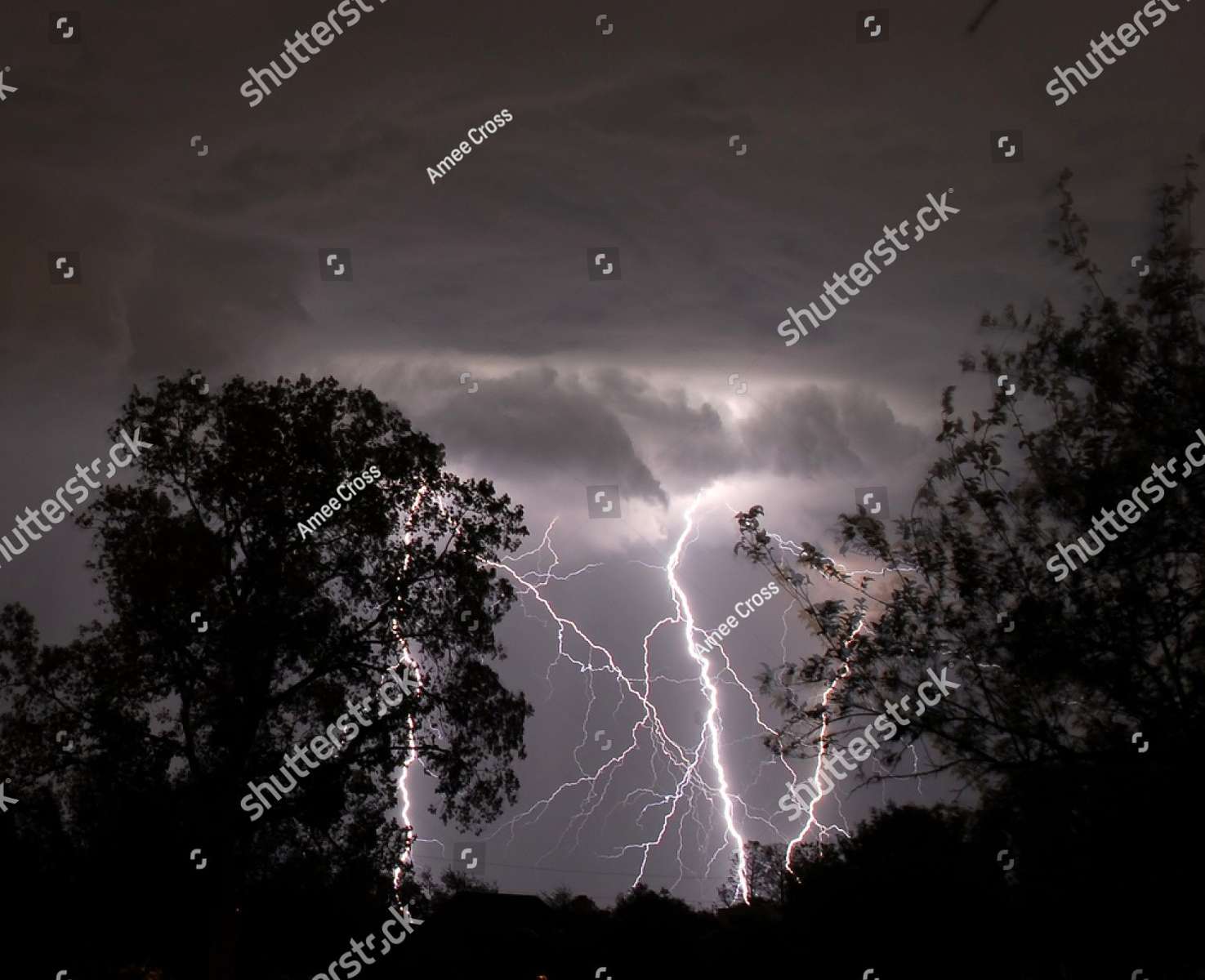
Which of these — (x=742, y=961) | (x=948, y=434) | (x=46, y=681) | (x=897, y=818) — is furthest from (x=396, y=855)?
(x=948, y=434)

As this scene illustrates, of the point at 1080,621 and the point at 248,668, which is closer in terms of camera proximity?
the point at 1080,621

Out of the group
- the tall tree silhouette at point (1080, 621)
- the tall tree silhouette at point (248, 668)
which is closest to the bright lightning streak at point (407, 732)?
the tall tree silhouette at point (248, 668)

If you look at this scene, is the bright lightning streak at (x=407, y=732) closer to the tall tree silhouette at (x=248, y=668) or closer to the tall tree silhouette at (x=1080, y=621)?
the tall tree silhouette at (x=248, y=668)

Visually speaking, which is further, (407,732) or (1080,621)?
(407,732)

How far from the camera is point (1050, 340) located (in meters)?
8.16

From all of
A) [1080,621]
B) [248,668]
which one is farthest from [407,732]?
[1080,621]

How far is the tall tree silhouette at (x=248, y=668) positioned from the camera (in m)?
14.7

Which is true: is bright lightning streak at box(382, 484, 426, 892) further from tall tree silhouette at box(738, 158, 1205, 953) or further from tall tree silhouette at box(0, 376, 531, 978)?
tall tree silhouette at box(738, 158, 1205, 953)

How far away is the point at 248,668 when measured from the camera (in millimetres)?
15234

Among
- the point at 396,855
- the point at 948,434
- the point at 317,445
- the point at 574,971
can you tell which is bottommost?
the point at 574,971

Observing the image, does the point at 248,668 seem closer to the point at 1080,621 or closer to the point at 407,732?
the point at 407,732

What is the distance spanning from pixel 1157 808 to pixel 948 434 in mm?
3097

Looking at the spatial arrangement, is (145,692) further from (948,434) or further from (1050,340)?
(1050,340)

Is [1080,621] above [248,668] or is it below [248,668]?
below
